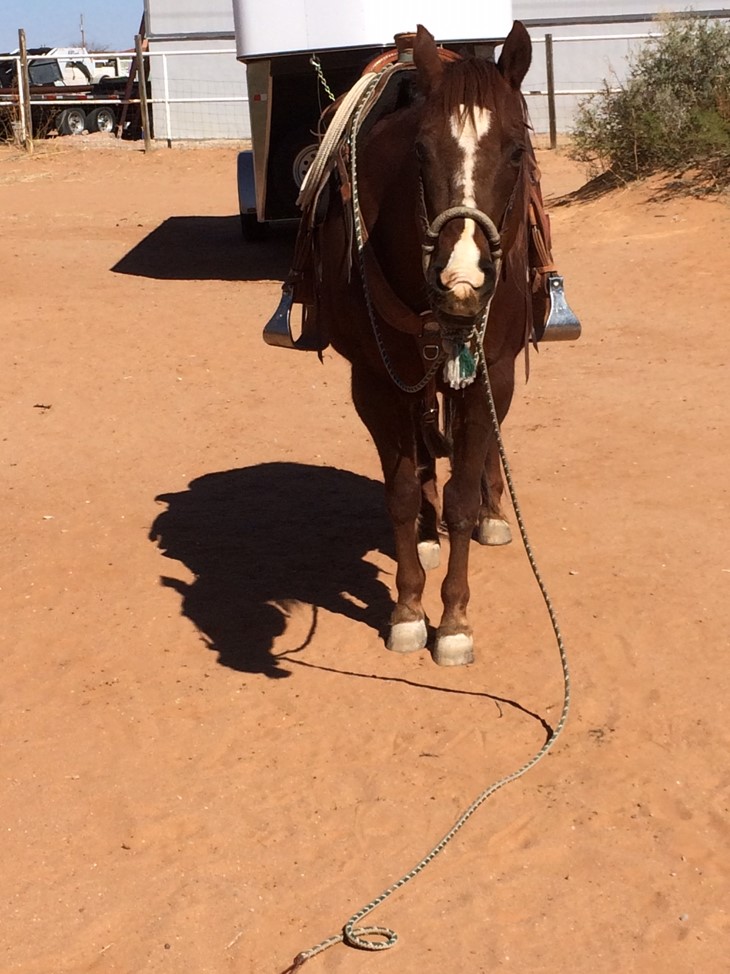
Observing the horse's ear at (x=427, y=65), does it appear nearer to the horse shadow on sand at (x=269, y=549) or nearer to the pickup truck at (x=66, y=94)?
the horse shadow on sand at (x=269, y=549)

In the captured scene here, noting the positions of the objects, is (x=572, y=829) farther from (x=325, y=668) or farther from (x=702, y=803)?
(x=325, y=668)

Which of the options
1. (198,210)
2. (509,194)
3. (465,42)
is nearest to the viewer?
(509,194)

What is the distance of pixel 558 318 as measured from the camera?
5480mm

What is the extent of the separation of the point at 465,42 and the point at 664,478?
206 inches

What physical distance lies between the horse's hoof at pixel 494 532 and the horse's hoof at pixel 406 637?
1.16 metres

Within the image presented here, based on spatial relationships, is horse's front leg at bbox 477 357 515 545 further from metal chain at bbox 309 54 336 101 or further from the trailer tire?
the trailer tire

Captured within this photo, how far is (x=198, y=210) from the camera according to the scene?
56.0 ft

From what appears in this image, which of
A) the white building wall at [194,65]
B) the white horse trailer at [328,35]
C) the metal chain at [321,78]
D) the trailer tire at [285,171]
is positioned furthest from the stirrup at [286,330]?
the white building wall at [194,65]

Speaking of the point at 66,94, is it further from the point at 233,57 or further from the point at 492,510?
the point at 492,510

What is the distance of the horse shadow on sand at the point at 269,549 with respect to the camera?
5375mm

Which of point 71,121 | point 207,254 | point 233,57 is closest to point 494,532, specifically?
point 207,254

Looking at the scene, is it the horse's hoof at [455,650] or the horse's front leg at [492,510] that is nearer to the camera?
the horse's hoof at [455,650]

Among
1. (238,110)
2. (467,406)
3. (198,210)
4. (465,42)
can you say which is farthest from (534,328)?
(238,110)

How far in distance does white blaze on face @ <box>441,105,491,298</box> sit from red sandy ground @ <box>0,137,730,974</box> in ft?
5.39
